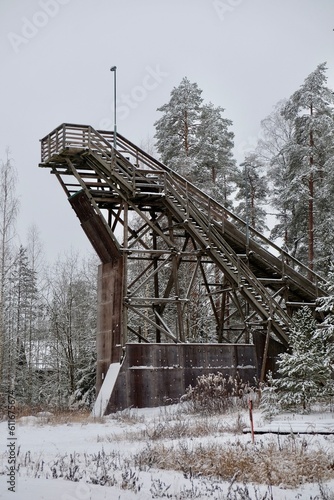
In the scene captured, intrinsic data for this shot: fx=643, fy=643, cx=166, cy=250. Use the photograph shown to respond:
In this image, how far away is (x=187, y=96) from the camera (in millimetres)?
34812

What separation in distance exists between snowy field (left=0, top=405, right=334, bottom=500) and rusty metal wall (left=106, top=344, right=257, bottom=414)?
14.4 ft

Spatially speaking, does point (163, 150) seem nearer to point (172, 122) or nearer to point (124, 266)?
point (172, 122)

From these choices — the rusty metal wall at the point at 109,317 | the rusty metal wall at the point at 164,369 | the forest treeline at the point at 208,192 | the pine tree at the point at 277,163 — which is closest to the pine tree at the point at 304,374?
the rusty metal wall at the point at 164,369

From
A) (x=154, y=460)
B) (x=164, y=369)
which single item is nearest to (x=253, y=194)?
(x=164, y=369)

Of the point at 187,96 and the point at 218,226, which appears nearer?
the point at 218,226

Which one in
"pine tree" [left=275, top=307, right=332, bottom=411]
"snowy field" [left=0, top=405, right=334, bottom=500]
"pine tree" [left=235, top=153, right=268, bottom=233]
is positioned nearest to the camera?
"snowy field" [left=0, top=405, right=334, bottom=500]

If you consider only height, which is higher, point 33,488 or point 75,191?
point 75,191

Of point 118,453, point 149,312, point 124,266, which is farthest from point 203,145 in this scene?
point 118,453

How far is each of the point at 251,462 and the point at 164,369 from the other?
39.6 feet

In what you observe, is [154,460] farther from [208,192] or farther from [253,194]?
[253,194]

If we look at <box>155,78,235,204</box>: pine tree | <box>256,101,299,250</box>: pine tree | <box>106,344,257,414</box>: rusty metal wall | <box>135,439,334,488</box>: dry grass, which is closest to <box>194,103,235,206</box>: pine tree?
<box>155,78,235,204</box>: pine tree

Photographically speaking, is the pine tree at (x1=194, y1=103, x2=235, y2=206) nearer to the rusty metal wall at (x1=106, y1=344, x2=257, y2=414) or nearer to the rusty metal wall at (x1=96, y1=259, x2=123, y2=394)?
the rusty metal wall at (x1=96, y1=259, x2=123, y2=394)

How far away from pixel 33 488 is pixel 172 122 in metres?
28.6

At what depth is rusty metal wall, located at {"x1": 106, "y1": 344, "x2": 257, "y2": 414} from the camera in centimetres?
2156
